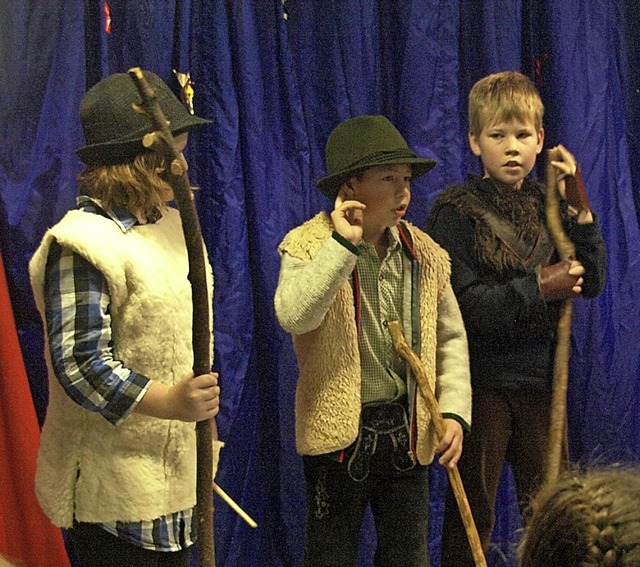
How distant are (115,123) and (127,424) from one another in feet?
1.54

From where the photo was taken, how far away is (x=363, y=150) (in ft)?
5.24

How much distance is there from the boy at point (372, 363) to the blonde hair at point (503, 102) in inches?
8.3

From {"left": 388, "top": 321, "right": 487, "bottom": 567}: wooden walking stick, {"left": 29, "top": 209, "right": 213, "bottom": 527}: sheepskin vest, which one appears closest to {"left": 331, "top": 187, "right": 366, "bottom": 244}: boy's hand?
{"left": 388, "top": 321, "right": 487, "bottom": 567}: wooden walking stick

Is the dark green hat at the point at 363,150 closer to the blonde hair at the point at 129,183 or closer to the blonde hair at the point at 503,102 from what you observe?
the blonde hair at the point at 503,102

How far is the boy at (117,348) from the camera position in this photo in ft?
4.17

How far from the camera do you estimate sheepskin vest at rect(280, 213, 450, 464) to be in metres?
1.55

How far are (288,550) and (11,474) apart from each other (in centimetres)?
68

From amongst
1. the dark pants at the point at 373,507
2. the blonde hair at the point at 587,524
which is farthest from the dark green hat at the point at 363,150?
the blonde hair at the point at 587,524

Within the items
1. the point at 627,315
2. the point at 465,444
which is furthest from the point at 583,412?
the point at 465,444

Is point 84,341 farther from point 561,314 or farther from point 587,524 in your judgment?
point 561,314

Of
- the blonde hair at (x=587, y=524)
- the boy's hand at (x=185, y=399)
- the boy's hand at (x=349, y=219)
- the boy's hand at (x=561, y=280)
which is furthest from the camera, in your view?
the boy's hand at (x=561, y=280)

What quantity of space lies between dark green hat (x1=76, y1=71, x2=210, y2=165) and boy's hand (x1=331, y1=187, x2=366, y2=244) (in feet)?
1.02

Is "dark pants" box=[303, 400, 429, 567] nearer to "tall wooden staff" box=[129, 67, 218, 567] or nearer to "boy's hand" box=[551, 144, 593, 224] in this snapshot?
"tall wooden staff" box=[129, 67, 218, 567]

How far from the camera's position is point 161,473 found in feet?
4.46
